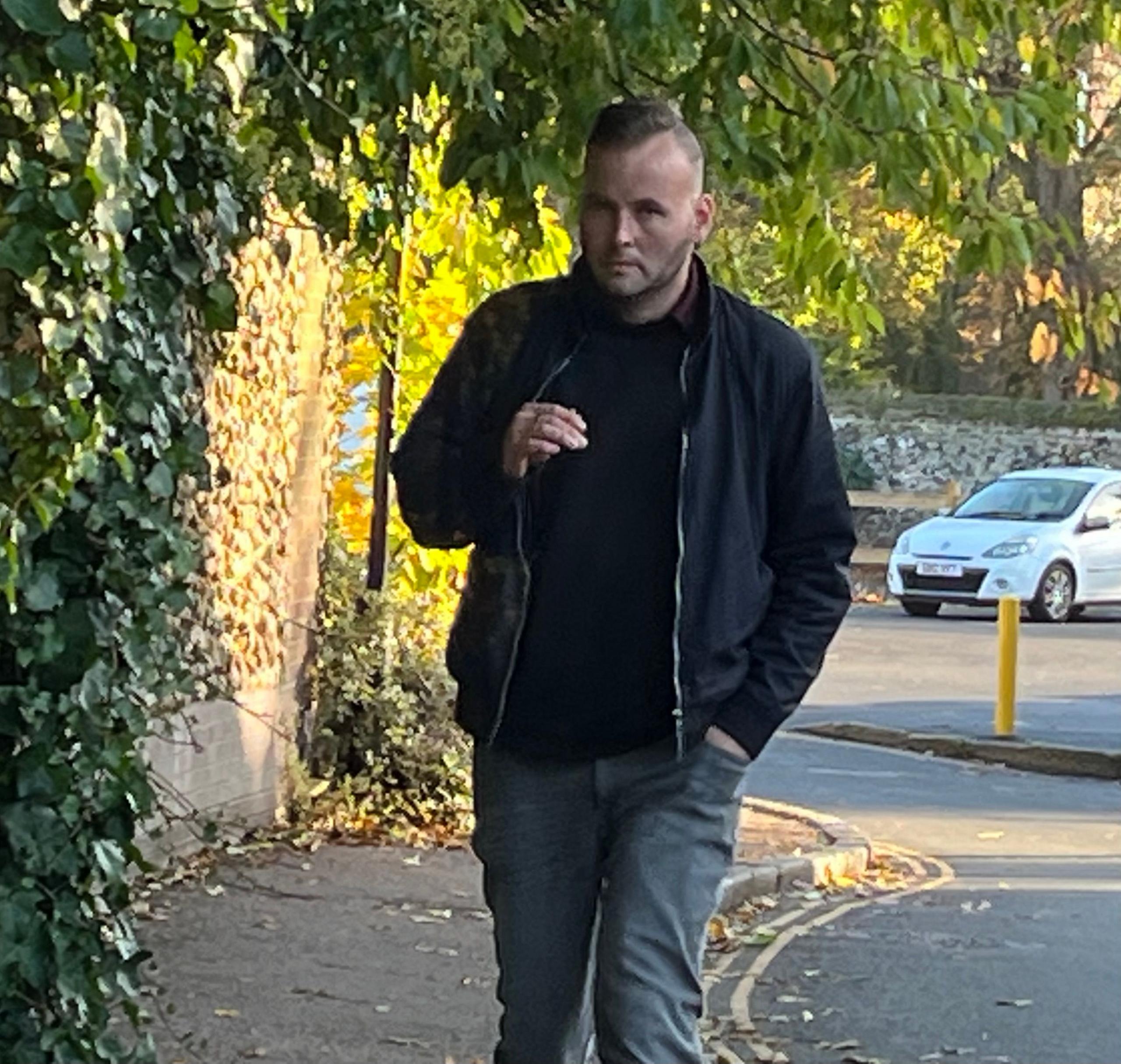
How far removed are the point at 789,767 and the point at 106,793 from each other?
1185 centimetres

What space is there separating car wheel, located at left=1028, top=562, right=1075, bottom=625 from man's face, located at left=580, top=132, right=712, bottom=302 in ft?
82.7

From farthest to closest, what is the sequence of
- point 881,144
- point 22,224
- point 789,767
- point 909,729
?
point 909,729 → point 789,767 → point 881,144 → point 22,224

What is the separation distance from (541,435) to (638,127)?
0.57 m

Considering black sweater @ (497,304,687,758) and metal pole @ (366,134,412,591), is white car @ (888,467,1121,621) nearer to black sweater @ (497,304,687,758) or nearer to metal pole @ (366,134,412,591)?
metal pole @ (366,134,412,591)

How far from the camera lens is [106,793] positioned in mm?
4734

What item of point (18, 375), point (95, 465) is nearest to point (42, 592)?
point (95, 465)

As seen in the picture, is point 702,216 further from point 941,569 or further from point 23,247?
point 941,569

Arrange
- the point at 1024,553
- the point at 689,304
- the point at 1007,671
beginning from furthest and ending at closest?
1. the point at 1024,553
2. the point at 1007,671
3. the point at 689,304

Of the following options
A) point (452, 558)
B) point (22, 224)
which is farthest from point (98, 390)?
point (452, 558)

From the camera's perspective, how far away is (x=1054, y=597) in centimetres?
2961

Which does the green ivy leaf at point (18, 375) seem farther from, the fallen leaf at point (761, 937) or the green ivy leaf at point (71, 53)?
the fallen leaf at point (761, 937)

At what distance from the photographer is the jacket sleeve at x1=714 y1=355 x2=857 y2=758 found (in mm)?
4484

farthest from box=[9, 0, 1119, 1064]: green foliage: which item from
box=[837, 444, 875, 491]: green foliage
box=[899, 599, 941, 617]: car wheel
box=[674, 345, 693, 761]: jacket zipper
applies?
box=[837, 444, 875, 491]: green foliage

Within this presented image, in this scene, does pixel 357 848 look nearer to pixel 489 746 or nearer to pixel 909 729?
pixel 489 746
